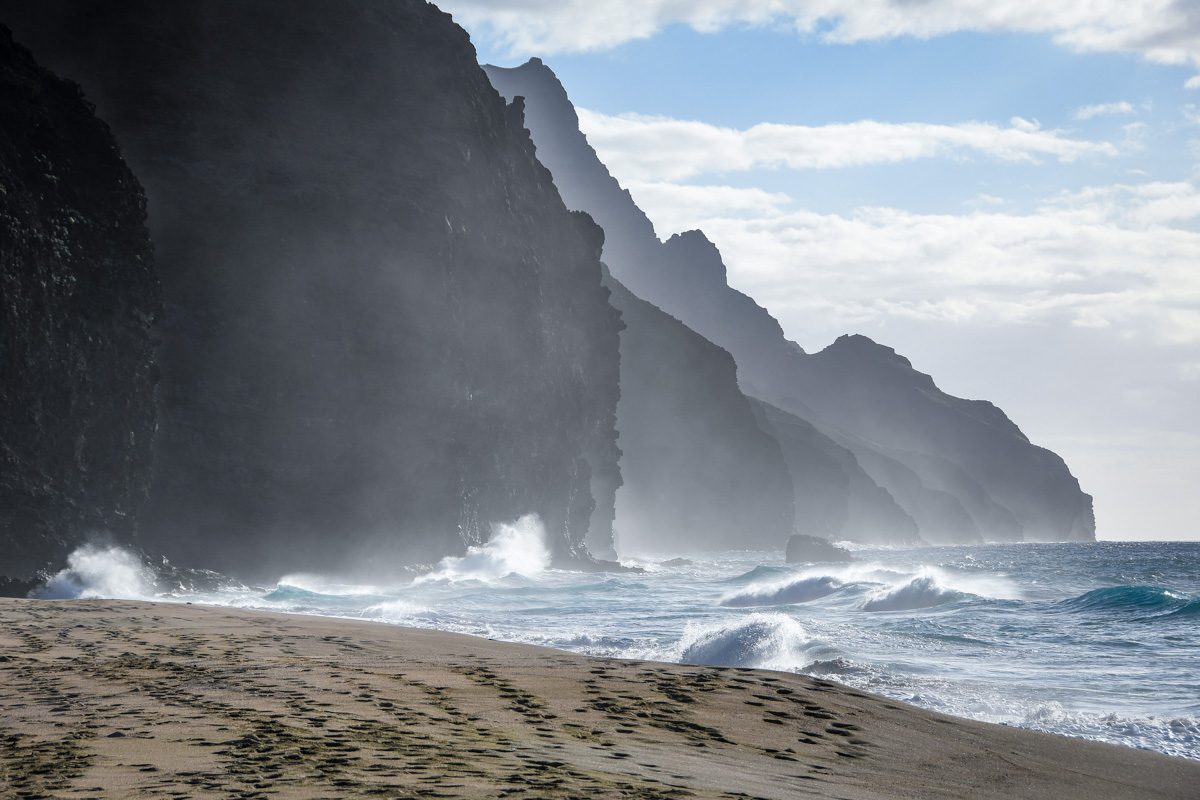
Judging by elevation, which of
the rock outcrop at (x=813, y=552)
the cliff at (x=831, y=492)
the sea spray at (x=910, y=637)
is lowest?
the sea spray at (x=910, y=637)

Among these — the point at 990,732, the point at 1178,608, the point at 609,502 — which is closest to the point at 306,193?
the point at 1178,608

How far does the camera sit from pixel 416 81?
5191 centimetres

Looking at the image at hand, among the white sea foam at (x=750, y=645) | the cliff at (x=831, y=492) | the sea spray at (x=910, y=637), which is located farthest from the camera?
the cliff at (x=831, y=492)

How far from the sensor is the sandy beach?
6.21m

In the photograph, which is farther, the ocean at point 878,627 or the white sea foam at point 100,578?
the white sea foam at point 100,578

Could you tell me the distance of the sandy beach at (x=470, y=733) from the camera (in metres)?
6.21

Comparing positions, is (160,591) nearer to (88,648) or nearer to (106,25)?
(88,648)

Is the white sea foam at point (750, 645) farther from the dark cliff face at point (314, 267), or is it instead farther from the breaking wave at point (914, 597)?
the dark cliff face at point (314, 267)

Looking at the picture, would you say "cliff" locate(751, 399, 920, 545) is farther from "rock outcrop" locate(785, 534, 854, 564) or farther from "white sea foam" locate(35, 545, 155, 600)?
"white sea foam" locate(35, 545, 155, 600)

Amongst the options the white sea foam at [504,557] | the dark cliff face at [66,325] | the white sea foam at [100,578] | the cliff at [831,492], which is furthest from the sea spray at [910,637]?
the cliff at [831,492]

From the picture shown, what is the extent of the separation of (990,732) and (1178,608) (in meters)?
21.5

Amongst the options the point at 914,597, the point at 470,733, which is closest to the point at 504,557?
the point at 914,597

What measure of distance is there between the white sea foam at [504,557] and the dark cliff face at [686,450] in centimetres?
4801

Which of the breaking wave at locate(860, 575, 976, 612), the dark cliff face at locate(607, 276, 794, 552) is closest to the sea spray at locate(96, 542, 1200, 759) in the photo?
the breaking wave at locate(860, 575, 976, 612)
